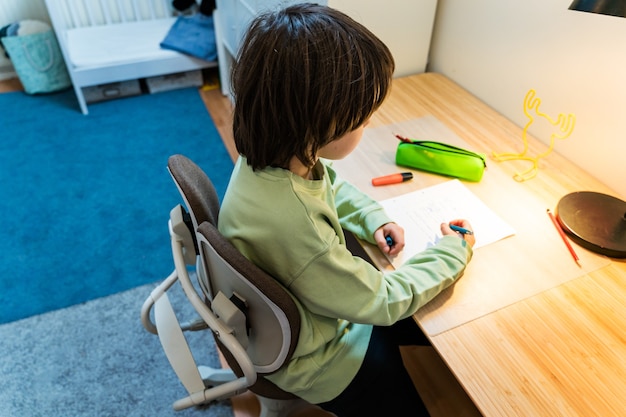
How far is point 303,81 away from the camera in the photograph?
625 millimetres

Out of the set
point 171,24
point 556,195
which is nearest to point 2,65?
Answer: point 171,24

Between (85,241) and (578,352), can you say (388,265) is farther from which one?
(85,241)

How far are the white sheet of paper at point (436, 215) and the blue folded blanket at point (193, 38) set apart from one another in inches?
79.2

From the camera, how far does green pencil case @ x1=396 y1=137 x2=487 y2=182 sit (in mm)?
1044

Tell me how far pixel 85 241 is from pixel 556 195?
1636mm

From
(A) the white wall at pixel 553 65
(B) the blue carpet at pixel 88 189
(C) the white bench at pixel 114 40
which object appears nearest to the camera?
(A) the white wall at pixel 553 65

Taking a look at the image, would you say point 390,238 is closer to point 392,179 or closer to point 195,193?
point 392,179

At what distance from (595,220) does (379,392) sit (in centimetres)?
56

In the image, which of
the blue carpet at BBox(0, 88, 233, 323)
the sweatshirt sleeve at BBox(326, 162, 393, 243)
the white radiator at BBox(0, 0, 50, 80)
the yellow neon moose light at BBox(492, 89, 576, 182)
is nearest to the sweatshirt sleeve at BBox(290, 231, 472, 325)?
the sweatshirt sleeve at BBox(326, 162, 393, 243)

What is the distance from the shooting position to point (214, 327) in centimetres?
73

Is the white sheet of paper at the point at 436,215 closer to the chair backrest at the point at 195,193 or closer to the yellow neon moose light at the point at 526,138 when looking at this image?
the yellow neon moose light at the point at 526,138

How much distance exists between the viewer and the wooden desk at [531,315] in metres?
0.67

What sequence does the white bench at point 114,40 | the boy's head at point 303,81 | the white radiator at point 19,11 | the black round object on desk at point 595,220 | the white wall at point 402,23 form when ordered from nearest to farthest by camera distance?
1. the boy's head at point 303,81
2. the black round object on desk at point 595,220
3. the white wall at point 402,23
4. the white bench at point 114,40
5. the white radiator at point 19,11

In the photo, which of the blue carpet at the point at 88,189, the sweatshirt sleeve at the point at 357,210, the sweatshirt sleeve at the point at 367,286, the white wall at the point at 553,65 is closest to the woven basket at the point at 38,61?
the blue carpet at the point at 88,189
